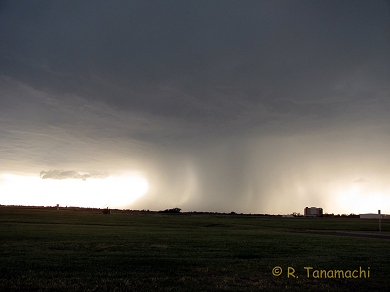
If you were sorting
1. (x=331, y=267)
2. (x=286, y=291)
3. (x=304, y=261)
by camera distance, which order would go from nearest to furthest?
(x=286, y=291)
(x=331, y=267)
(x=304, y=261)

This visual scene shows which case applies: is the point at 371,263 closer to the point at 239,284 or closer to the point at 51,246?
Answer: the point at 239,284

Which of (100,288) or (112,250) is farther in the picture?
(112,250)

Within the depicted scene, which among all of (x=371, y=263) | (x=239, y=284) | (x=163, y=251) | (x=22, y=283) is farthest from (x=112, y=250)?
(x=371, y=263)

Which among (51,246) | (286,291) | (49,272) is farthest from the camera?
(51,246)

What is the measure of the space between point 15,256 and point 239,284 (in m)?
15.3

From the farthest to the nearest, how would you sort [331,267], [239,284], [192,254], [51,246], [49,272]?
1. [51,246]
2. [192,254]
3. [331,267]
4. [49,272]
5. [239,284]

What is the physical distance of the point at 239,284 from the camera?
49.4 feet

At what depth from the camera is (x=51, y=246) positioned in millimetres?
27703

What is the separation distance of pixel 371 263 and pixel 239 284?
10433mm

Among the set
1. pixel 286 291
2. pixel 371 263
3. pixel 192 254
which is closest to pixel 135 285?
pixel 286 291

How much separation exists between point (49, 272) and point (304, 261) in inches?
590

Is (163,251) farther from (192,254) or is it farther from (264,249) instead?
(264,249)

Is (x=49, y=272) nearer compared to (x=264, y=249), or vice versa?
(x=49, y=272)

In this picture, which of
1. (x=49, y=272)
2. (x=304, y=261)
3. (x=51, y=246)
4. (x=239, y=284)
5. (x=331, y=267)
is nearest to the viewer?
(x=239, y=284)
